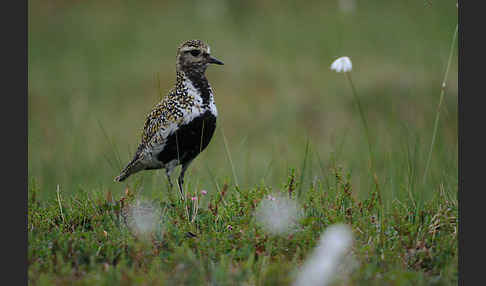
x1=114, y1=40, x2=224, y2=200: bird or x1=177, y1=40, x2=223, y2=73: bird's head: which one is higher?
x1=177, y1=40, x2=223, y2=73: bird's head

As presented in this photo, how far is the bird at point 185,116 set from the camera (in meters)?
4.55

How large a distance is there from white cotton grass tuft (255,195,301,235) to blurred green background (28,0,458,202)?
2685 millimetres

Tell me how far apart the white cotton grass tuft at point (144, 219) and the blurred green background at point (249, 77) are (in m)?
2.24

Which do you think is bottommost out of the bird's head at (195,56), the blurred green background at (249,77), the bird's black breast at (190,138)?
the blurred green background at (249,77)

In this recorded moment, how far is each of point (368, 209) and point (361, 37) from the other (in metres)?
9.87

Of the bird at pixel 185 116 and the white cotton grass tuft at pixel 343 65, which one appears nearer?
the white cotton grass tuft at pixel 343 65

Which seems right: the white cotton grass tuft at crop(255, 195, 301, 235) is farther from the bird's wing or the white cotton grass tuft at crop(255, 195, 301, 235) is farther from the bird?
the bird's wing

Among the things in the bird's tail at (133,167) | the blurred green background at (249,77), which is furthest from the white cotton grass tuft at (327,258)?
the blurred green background at (249,77)

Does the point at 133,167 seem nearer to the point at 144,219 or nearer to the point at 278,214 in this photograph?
the point at 144,219

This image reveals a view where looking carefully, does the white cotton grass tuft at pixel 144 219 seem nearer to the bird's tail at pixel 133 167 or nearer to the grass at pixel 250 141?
the grass at pixel 250 141

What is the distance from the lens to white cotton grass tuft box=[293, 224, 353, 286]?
10.2 ft

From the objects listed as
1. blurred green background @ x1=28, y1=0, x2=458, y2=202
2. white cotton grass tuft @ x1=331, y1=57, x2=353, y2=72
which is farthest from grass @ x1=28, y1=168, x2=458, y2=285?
blurred green background @ x1=28, y1=0, x2=458, y2=202

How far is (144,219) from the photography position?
4.11 meters

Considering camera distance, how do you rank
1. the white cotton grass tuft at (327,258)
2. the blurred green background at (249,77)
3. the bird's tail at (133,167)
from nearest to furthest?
the white cotton grass tuft at (327,258) < the bird's tail at (133,167) < the blurred green background at (249,77)
